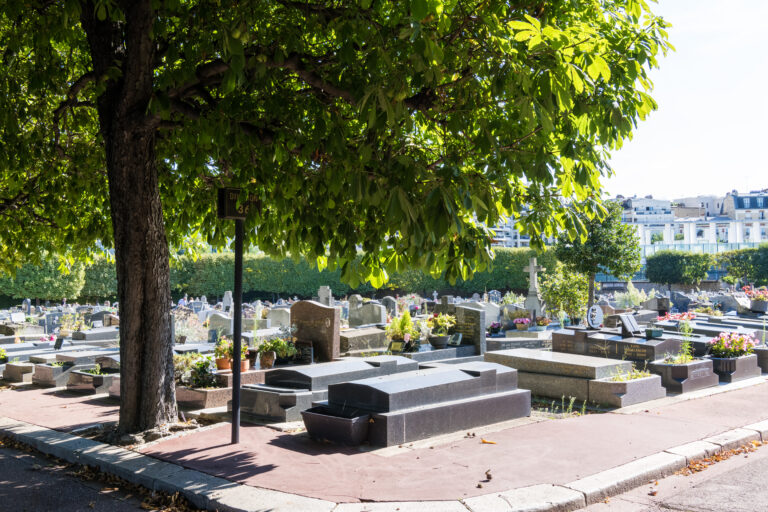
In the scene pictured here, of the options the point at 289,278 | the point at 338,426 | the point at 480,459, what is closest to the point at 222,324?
the point at 338,426

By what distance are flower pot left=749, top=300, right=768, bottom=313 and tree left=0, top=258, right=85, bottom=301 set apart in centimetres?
3479

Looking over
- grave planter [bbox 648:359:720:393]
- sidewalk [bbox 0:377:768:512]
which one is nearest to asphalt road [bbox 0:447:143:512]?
sidewalk [bbox 0:377:768:512]

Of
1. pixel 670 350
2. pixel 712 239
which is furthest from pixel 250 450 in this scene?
pixel 712 239

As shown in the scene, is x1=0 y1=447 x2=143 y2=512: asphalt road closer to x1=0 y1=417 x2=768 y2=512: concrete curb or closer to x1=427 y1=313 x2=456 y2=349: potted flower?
x1=0 y1=417 x2=768 y2=512: concrete curb

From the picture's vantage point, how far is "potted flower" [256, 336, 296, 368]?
1134cm

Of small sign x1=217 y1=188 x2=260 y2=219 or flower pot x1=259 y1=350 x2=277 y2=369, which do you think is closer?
small sign x1=217 y1=188 x2=260 y2=219

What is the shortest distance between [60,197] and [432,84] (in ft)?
23.5

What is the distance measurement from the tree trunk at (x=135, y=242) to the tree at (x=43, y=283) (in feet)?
106

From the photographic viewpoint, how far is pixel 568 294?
22.3m

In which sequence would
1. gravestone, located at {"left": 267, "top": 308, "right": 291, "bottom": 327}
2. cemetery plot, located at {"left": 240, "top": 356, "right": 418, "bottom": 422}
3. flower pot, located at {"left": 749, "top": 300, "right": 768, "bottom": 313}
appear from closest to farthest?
1. cemetery plot, located at {"left": 240, "top": 356, "right": 418, "bottom": 422}
2. gravestone, located at {"left": 267, "top": 308, "right": 291, "bottom": 327}
3. flower pot, located at {"left": 749, "top": 300, "right": 768, "bottom": 313}

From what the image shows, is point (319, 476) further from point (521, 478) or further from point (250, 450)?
point (521, 478)

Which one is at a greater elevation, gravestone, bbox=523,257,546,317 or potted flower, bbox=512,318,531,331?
gravestone, bbox=523,257,546,317

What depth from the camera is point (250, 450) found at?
685cm

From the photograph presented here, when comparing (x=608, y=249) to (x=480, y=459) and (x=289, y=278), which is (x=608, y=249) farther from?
(x=289, y=278)
